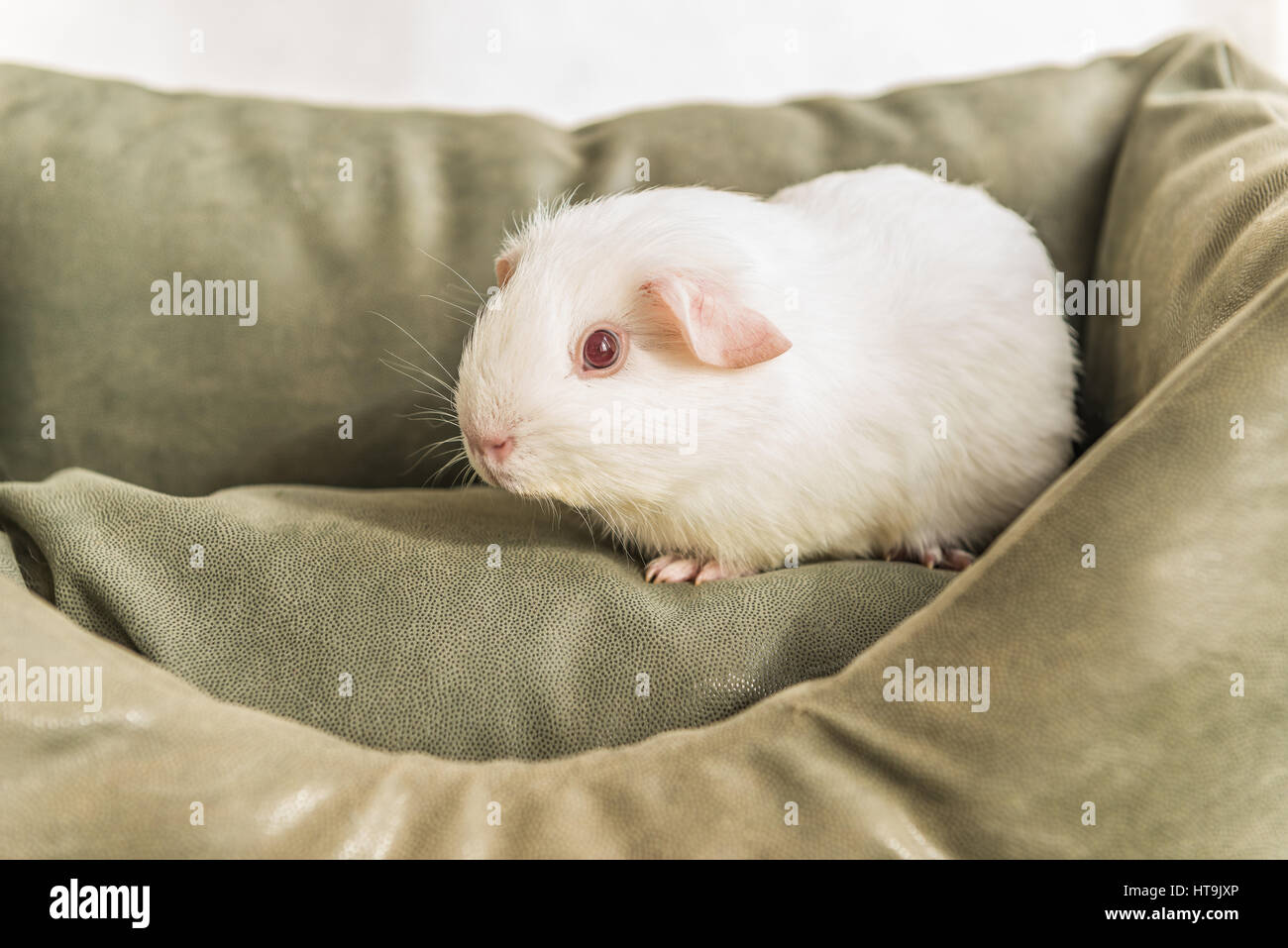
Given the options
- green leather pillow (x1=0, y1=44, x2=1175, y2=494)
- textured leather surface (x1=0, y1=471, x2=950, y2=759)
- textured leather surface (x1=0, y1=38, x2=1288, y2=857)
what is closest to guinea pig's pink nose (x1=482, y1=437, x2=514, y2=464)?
textured leather surface (x1=0, y1=471, x2=950, y2=759)

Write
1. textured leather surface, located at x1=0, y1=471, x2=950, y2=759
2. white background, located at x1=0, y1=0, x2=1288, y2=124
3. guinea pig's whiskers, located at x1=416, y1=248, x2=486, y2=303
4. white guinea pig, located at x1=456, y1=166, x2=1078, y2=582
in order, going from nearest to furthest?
textured leather surface, located at x1=0, y1=471, x2=950, y2=759 → white guinea pig, located at x1=456, y1=166, x2=1078, y2=582 → guinea pig's whiskers, located at x1=416, y1=248, x2=486, y2=303 → white background, located at x1=0, y1=0, x2=1288, y2=124

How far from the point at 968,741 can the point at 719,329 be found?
497 mm

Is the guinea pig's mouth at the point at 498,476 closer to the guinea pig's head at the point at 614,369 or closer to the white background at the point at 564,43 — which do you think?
the guinea pig's head at the point at 614,369

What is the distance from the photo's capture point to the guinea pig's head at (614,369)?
1.05 metres

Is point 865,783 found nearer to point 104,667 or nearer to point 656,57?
point 104,667

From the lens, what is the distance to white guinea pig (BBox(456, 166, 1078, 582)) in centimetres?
107

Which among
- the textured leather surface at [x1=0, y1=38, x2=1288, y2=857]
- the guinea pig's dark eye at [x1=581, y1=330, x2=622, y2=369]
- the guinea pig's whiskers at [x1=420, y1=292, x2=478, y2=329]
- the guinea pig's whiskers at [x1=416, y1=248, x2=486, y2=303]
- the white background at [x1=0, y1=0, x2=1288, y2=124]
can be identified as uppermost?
the white background at [x1=0, y1=0, x2=1288, y2=124]

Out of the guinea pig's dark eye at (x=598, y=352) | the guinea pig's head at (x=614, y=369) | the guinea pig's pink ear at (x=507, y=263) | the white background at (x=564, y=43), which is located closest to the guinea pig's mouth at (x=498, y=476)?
the guinea pig's head at (x=614, y=369)

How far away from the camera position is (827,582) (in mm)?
1071

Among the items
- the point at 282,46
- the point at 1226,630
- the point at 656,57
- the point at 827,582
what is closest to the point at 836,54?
the point at 656,57

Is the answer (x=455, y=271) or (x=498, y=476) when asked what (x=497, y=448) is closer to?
(x=498, y=476)

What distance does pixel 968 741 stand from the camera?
2.47 ft

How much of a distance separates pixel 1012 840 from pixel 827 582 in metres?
0.39

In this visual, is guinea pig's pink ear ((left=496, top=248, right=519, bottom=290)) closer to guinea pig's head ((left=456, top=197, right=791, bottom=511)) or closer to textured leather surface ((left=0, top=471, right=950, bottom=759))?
guinea pig's head ((left=456, top=197, right=791, bottom=511))
